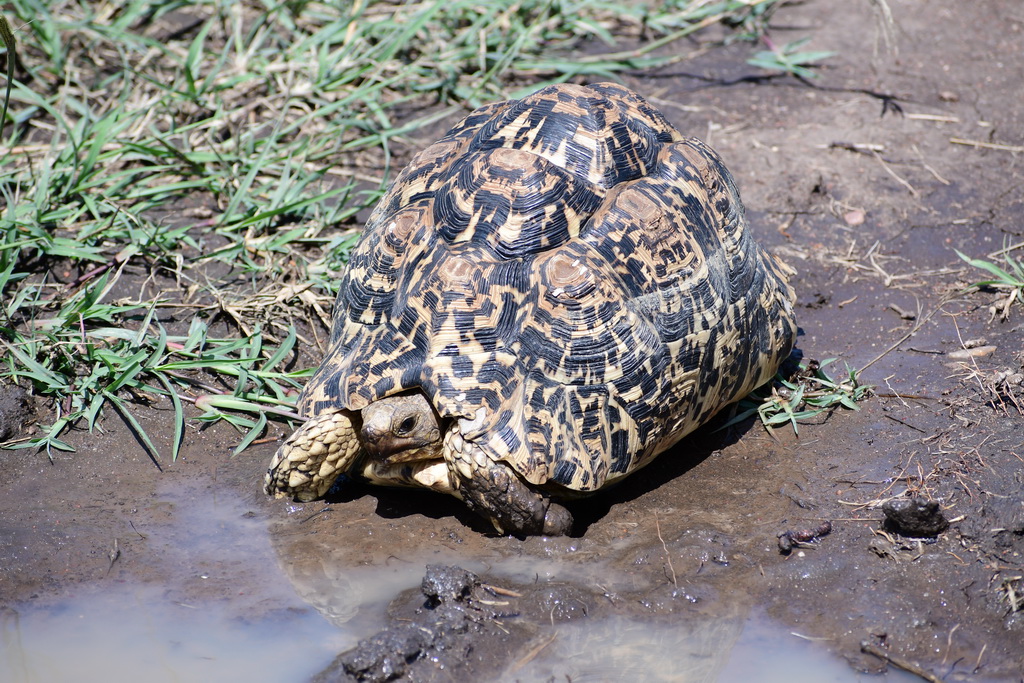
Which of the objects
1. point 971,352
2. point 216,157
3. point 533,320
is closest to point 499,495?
point 533,320

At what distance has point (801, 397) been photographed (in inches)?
142

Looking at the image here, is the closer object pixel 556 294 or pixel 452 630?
pixel 452 630

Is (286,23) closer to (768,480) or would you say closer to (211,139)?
(211,139)

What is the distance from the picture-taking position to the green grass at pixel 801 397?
3.55 m

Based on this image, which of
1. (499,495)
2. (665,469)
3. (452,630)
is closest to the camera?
(452,630)

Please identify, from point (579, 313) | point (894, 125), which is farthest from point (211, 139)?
point (894, 125)

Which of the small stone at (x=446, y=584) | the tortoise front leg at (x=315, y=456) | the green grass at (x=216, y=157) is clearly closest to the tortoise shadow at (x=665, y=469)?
the small stone at (x=446, y=584)

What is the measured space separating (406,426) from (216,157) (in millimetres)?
2520

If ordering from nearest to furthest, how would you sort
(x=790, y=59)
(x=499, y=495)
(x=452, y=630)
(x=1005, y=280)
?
(x=452, y=630), (x=499, y=495), (x=1005, y=280), (x=790, y=59)

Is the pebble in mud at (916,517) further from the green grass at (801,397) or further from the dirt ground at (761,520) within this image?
the green grass at (801,397)

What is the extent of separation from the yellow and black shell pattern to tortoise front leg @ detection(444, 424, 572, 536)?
0.05 meters

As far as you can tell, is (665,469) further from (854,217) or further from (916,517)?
(854,217)

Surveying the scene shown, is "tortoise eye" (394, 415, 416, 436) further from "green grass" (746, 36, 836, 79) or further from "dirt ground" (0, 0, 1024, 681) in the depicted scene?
"green grass" (746, 36, 836, 79)

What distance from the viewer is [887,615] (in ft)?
8.86
